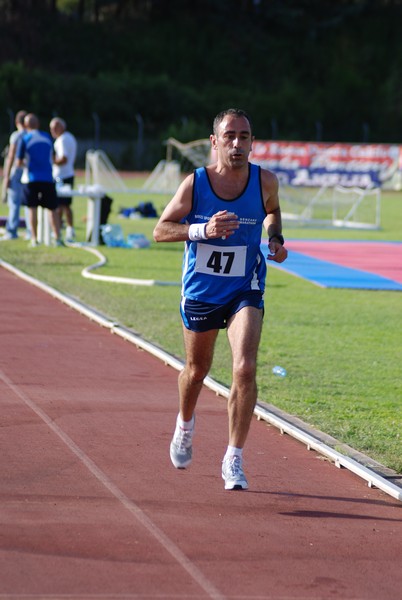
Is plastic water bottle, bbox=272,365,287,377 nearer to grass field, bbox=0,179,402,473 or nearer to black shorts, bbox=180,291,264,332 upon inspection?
grass field, bbox=0,179,402,473

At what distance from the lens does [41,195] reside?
19.8 metres

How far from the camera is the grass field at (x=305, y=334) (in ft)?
28.7

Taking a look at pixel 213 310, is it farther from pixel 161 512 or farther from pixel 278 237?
pixel 161 512

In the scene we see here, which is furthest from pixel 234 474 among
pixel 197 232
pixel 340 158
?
pixel 340 158

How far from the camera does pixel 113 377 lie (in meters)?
9.94

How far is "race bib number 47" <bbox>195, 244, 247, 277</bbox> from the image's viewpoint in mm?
6816

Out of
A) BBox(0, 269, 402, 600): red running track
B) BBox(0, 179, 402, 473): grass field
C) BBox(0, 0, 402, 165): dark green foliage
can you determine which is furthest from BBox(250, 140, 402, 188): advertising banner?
BBox(0, 269, 402, 600): red running track

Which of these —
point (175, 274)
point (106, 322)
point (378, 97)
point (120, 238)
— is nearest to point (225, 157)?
point (106, 322)

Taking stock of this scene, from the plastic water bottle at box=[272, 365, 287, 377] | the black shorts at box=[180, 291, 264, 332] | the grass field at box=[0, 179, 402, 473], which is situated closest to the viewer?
the black shorts at box=[180, 291, 264, 332]

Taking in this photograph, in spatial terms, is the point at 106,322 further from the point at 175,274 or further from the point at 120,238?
the point at 120,238

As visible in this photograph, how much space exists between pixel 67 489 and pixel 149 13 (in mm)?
76029

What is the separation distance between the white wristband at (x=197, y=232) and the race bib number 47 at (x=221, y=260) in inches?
4.5

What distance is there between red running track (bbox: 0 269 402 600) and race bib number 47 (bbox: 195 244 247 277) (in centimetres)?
118

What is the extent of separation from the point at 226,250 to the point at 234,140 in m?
0.61
